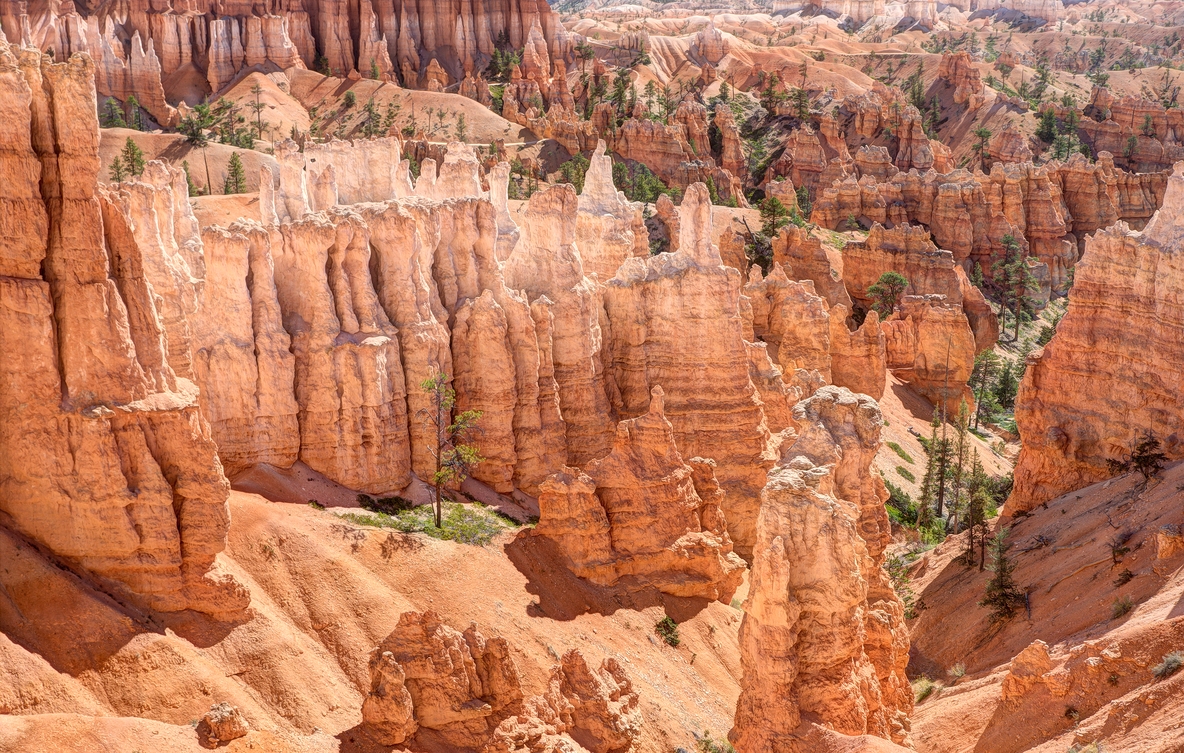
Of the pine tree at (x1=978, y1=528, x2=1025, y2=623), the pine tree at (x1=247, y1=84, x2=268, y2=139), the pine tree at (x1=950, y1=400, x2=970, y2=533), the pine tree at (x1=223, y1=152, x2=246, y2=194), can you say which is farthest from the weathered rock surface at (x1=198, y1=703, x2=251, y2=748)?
the pine tree at (x1=247, y1=84, x2=268, y2=139)

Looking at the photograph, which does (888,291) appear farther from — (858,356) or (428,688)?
(428,688)

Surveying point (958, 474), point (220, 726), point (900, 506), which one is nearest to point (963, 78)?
point (900, 506)

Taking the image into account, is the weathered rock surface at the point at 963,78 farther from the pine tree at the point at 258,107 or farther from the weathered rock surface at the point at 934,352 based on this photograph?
the weathered rock surface at the point at 934,352

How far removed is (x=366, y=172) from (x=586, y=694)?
2457cm

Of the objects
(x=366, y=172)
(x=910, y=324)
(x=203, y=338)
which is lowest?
(x=910, y=324)

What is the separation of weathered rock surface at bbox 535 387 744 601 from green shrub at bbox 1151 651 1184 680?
13.7m

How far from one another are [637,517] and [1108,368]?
1814 cm

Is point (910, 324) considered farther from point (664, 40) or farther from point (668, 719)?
point (664, 40)

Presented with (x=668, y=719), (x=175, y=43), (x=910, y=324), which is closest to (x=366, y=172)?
(x=668, y=719)

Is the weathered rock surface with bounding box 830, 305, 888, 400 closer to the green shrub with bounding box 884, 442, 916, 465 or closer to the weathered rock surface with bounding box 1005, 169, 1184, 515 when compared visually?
the green shrub with bounding box 884, 442, 916, 465

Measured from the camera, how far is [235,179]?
8794cm

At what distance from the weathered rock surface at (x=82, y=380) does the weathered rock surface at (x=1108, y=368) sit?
29416 mm

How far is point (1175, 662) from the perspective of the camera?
25.0 meters

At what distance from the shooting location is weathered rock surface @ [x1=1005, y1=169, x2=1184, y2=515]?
41.4 meters
